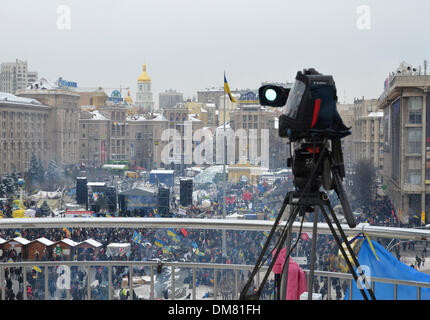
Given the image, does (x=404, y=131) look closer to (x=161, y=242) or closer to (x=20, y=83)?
(x=161, y=242)

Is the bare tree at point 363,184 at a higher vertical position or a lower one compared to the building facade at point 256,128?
lower

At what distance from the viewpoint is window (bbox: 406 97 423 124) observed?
14.9 meters

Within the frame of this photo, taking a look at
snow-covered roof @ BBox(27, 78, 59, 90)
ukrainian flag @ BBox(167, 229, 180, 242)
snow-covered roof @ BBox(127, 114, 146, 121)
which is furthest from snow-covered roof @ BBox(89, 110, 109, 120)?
ukrainian flag @ BBox(167, 229, 180, 242)

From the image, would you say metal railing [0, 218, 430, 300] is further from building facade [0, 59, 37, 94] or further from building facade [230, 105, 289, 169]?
building facade [0, 59, 37, 94]

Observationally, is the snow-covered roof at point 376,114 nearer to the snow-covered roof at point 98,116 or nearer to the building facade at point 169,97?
the snow-covered roof at point 98,116

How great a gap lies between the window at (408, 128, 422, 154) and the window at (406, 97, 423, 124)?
9.6 inches

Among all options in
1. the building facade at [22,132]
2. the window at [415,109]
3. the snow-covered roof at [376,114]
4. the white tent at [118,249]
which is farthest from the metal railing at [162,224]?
the building facade at [22,132]

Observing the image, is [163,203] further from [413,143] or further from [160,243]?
[413,143]

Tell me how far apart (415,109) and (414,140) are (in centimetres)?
86

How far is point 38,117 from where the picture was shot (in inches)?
1189

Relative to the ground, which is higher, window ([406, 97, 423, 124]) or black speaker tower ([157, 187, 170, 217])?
window ([406, 97, 423, 124])

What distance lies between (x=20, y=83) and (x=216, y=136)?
12.2 m

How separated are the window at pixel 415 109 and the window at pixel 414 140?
0.80ft

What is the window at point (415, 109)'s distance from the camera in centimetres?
1492
